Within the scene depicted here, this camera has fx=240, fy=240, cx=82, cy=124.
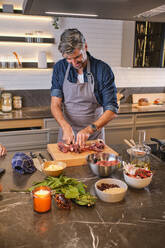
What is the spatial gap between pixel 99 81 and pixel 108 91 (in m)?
0.15

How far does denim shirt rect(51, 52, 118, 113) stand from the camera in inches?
90.0

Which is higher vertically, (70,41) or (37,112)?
(70,41)

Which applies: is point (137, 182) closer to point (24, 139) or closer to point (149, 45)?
point (24, 139)

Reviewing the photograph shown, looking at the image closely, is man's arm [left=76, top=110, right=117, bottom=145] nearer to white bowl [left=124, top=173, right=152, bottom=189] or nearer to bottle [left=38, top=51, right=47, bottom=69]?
white bowl [left=124, top=173, right=152, bottom=189]

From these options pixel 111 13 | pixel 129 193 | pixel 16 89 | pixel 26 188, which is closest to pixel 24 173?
pixel 26 188

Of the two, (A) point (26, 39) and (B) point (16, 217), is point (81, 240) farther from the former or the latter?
(A) point (26, 39)

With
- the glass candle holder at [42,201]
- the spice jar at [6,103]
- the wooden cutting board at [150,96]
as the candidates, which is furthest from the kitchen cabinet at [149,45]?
the glass candle holder at [42,201]

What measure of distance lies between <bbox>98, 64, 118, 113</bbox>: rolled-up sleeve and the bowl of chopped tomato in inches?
34.6

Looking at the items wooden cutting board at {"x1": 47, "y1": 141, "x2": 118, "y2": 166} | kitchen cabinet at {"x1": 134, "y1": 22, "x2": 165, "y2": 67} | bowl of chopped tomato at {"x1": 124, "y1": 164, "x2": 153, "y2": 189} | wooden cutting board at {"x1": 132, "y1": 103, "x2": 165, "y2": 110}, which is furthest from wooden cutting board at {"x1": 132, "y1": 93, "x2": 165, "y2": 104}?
bowl of chopped tomato at {"x1": 124, "y1": 164, "x2": 153, "y2": 189}

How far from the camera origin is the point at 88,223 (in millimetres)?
1104

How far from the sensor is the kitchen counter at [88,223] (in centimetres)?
99

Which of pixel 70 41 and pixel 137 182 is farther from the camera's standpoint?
pixel 70 41

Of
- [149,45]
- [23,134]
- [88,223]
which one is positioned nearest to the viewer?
[88,223]

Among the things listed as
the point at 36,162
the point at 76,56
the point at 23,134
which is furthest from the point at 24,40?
the point at 36,162
